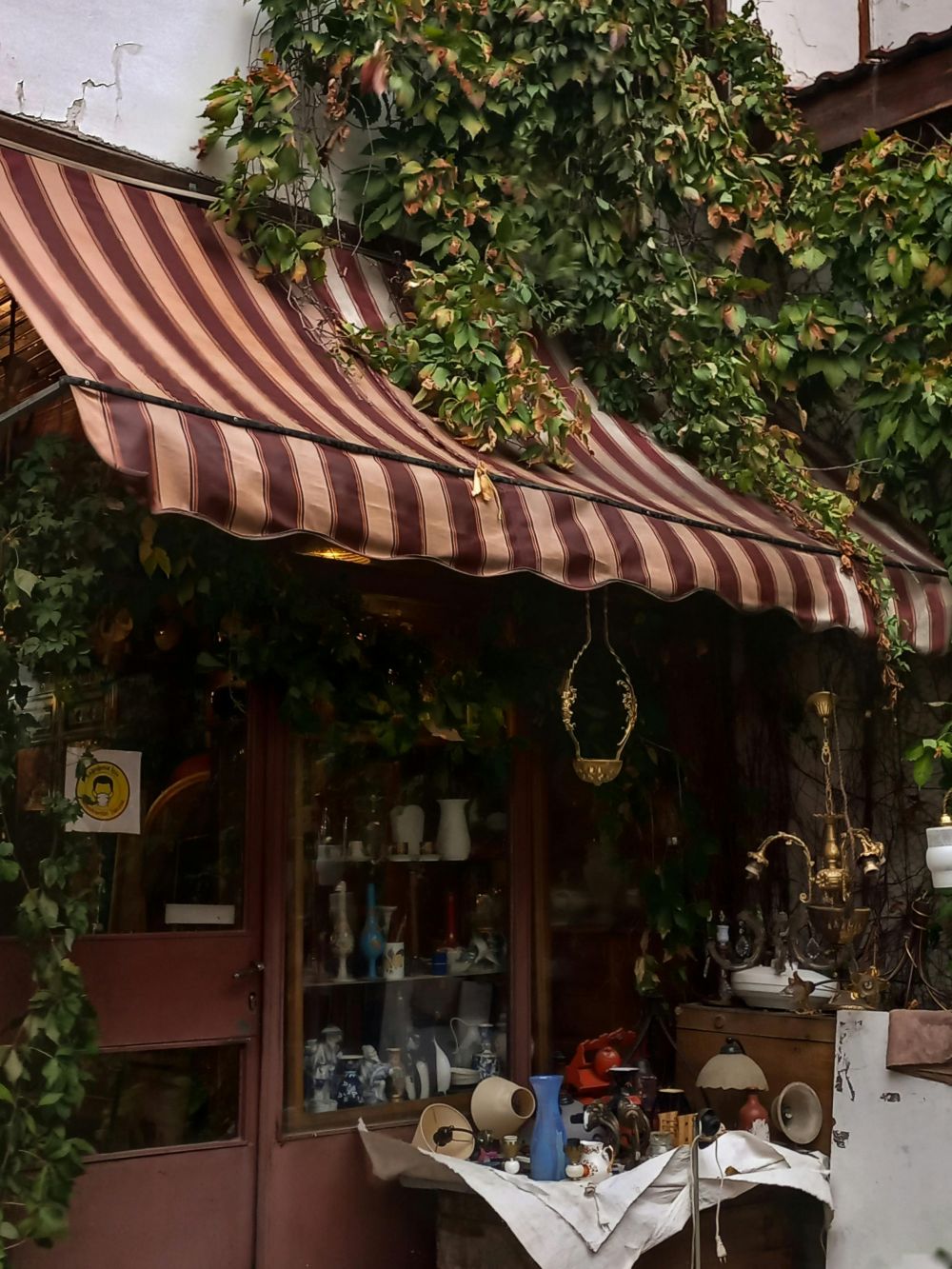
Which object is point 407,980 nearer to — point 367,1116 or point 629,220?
point 367,1116

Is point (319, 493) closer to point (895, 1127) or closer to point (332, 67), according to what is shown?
point (332, 67)

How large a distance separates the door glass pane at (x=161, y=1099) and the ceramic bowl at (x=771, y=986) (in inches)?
83.1

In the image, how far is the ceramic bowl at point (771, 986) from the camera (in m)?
5.70

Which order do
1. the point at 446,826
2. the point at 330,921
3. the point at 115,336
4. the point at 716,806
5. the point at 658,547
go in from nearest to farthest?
the point at 115,336 < the point at 658,547 < the point at 330,921 < the point at 446,826 < the point at 716,806

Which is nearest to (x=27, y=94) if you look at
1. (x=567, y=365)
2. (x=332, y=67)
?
(x=332, y=67)

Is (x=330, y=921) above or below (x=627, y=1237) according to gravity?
above

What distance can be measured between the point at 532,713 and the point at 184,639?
1.60 m

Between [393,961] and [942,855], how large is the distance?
6.91 feet

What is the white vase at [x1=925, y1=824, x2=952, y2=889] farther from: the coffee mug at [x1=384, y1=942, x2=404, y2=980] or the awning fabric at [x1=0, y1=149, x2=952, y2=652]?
the coffee mug at [x1=384, y1=942, x2=404, y2=980]

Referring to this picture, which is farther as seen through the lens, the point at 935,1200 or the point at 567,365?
the point at 567,365

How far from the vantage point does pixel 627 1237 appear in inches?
181

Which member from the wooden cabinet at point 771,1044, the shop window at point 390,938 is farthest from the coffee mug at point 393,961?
the wooden cabinet at point 771,1044

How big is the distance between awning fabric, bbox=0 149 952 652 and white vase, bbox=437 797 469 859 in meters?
1.55

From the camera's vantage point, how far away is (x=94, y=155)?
5.03 metres
